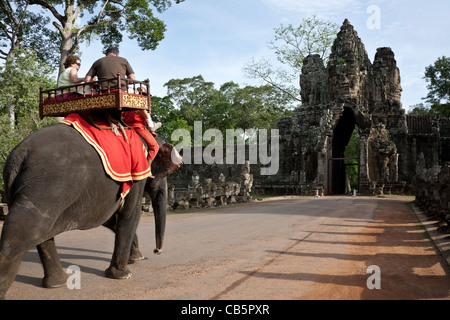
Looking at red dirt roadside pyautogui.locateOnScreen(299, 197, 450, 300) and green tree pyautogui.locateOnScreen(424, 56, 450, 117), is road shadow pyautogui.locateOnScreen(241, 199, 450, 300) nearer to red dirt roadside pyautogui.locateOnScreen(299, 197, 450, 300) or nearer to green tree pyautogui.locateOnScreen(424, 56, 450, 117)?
red dirt roadside pyautogui.locateOnScreen(299, 197, 450, 300)

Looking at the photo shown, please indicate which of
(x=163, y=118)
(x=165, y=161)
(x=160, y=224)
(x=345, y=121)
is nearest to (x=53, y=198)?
(x=165, y=161)

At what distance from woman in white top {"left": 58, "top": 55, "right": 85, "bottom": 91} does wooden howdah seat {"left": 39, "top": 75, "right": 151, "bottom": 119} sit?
12 cm

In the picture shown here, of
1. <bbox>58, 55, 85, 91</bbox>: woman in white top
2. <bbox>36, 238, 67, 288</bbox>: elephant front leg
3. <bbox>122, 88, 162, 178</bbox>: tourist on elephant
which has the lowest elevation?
<bbox>36, 238, 67, 288</bbox>: elephant front leg

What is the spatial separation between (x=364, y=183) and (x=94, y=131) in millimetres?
27276

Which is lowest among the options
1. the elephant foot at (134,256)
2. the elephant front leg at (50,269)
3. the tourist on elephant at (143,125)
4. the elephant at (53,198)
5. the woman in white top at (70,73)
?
the elephant foot at (134,256)

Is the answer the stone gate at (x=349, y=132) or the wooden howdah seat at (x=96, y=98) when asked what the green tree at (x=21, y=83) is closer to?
the wooden howdah seat at (x=96, y=98)

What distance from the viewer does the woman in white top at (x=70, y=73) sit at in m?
5.21

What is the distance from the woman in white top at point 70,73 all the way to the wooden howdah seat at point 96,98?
4.9 inches

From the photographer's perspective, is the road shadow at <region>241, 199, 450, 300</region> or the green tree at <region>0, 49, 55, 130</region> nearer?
the road shadow at <region>241, 199, 450, 300</region>

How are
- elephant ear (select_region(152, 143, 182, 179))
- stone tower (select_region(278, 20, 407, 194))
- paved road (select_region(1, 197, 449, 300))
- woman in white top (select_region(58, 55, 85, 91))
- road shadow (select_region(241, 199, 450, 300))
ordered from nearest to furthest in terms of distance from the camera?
paved road (select_region(1, 197, 449, 300)) < road shadow (select_region(241, 199, 450, 300)) < woman in white top (select_region(58, 55, 85, 91)) < elephant ear (select_region(152, 143, 182, 179)) < stone tower (select_region(278, 20, 407, 194))

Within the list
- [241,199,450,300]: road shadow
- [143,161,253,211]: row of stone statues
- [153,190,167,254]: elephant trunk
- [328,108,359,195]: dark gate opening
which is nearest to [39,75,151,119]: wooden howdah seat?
[153,190,167,254]: elephant trunk

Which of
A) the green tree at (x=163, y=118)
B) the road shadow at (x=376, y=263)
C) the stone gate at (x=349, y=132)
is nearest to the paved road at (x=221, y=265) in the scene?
the road shadow at (x=376, y=263)

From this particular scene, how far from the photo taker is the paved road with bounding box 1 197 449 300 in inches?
173

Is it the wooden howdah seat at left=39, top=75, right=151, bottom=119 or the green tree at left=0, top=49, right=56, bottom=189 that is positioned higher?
the green tree at left=0, top=49, right=56, bottom=189
